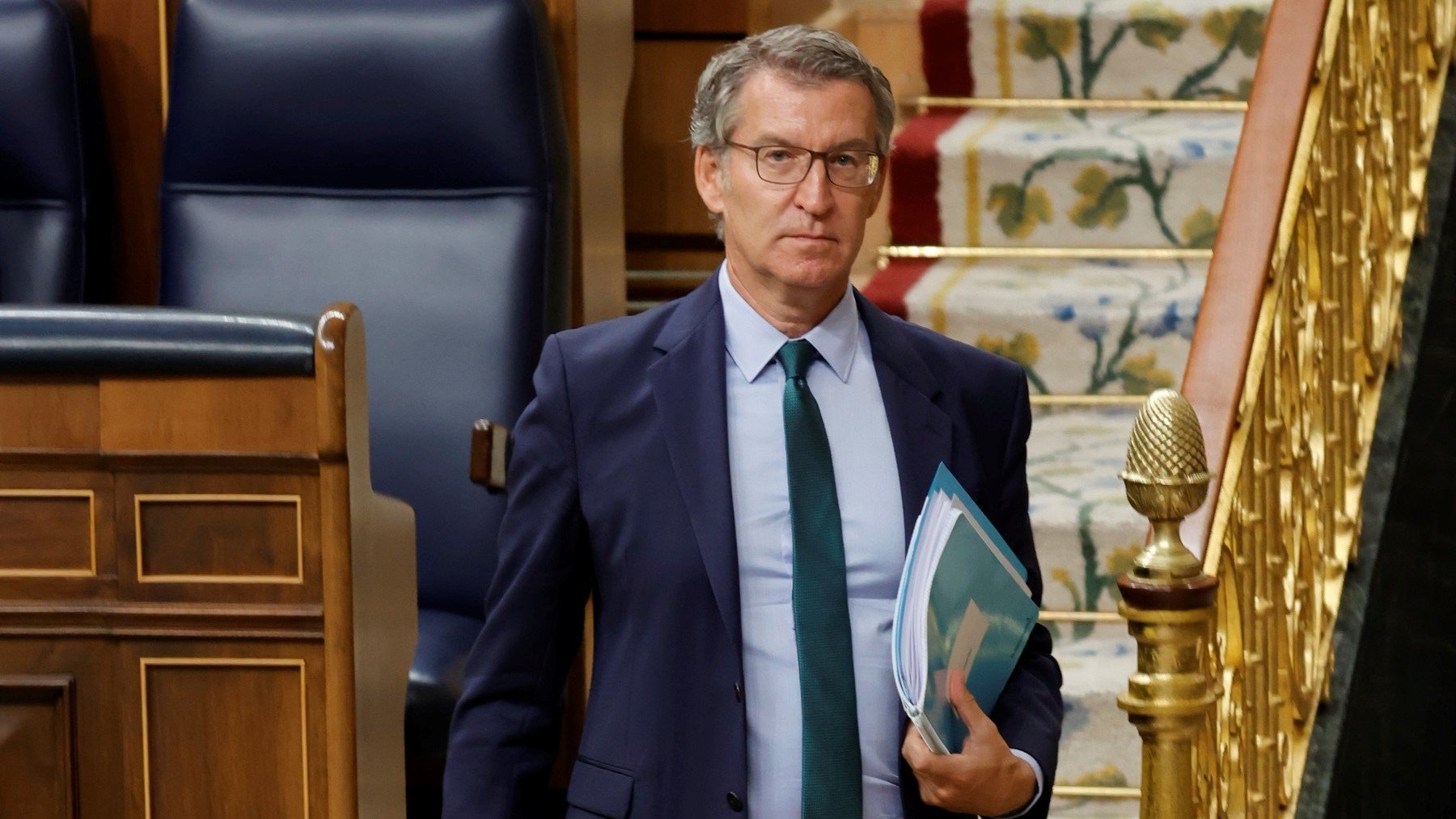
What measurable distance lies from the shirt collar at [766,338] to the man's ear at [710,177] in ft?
0.20

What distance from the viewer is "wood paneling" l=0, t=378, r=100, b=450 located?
58.1 inches

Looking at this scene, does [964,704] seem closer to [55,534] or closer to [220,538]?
[220,538]

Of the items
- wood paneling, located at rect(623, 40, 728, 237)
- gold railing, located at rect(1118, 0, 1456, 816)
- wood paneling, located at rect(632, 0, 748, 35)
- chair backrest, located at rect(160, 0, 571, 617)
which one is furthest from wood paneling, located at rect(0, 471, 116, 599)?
wood paneling, located at rect(632, 0, 748, 35)

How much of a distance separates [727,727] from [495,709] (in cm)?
17

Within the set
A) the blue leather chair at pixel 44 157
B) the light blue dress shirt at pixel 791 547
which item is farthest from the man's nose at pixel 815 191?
the blue leather chair at pixel 44 157

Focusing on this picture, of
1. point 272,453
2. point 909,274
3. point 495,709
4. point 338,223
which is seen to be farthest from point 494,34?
point 495,709

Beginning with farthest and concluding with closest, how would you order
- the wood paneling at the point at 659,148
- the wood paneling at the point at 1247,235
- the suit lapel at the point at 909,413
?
the wood paneling at the point at 659,148 → the wood paneling at the point at 1247,235 → the suit lapel at the point at 909,413

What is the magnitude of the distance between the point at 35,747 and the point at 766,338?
737 millimetres

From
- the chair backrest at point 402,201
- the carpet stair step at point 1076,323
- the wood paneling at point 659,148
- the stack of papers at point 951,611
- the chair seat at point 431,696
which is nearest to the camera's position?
the stack of papers at point 951,611

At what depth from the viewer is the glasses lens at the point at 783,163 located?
3.82 ft

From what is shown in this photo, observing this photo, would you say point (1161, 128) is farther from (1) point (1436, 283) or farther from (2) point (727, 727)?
(2) point (727, 727)

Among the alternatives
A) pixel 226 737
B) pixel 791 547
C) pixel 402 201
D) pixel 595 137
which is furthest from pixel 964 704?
pixel 595 137

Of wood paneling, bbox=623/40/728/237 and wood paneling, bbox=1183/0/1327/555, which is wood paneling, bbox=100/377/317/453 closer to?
wood paneling, bbox=1183/0/1327/555

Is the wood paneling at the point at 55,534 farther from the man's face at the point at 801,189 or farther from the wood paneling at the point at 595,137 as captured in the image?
the wood paneling at the point at 595,137
